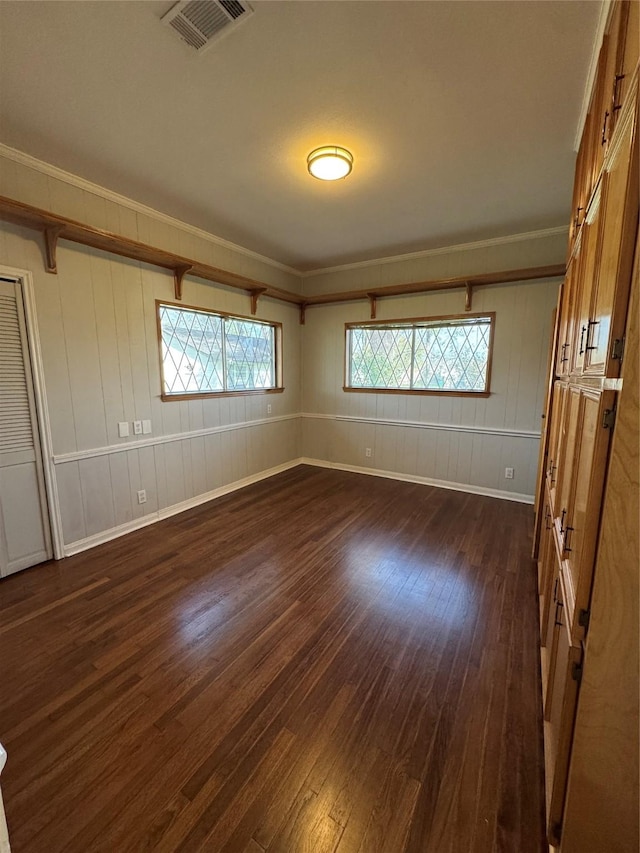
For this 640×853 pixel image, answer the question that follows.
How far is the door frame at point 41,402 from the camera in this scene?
2.45 metres

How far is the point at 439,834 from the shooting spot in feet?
3.74

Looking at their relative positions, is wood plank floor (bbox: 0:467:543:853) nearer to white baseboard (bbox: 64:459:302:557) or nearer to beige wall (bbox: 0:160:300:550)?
white baseboard (bbox: 64:459:302:557)

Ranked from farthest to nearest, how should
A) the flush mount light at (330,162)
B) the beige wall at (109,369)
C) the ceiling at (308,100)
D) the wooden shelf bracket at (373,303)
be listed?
the wooden shelf bracket at (373,303), the beige wall at (109,369), the flush mount light at (330,162), the ceiling at (308,100)

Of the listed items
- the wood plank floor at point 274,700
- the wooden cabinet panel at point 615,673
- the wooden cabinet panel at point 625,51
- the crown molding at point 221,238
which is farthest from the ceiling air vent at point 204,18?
the wood plank floor at point 274,700

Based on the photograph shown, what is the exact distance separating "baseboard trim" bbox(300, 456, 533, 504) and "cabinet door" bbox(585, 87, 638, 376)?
Result: 3206 mm

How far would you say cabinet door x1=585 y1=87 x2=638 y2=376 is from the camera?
0.82 metres

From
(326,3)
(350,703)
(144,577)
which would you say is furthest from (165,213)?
(350,703)

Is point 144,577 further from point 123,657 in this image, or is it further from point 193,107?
point 193,107

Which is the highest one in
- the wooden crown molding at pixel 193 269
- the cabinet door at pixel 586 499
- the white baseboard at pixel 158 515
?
the wooden crown molding at pixel 193 269

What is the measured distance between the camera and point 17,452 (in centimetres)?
252

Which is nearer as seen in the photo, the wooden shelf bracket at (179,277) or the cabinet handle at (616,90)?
the cabinet handle at (616,90)

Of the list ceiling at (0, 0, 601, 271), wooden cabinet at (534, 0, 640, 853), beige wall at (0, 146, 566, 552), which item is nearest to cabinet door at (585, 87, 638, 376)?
wooden cabinet at (534, 0, 640, 853)

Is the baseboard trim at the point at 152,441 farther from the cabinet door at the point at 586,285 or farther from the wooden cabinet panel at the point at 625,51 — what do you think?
the wooden cabinet panel at the point at 625,51

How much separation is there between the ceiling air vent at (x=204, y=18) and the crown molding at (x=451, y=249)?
125 inches
